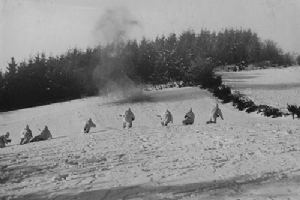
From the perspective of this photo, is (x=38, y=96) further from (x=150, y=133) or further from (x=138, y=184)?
(x=138, y=184)

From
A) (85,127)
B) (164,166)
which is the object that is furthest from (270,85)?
(164,166)

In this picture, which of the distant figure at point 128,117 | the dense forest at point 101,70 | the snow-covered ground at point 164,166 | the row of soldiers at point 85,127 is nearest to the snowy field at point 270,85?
the dense forest at point 101,70

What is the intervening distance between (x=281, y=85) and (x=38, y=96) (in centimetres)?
3381

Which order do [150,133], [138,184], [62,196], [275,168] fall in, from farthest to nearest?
[150,133] → [275,168] → [138,184] → [62,196]

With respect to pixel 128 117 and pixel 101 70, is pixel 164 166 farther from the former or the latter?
pixel 101 70

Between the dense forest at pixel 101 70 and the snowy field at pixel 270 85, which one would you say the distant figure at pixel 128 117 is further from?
the dense forest at pixel 101 70

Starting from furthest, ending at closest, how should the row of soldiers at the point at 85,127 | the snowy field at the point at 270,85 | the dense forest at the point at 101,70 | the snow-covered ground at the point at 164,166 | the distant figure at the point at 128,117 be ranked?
1. the dense forest at the point at 101,70
2. the snowy field at the point at 270,85
3. the distant figure at the point at 128,117
4. the row of soldiers at the point at 85,127
5. the snow-covered ground at the point at 164,166

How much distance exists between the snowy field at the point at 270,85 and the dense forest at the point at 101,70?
3770mm

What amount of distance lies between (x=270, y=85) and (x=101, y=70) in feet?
66.6

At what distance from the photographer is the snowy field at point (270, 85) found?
47109mm

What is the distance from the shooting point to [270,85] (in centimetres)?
5700

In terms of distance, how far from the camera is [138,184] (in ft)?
40.9

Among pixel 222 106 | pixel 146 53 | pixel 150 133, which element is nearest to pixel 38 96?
pixel 146 53

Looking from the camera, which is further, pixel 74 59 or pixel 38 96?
pixel 74 59
